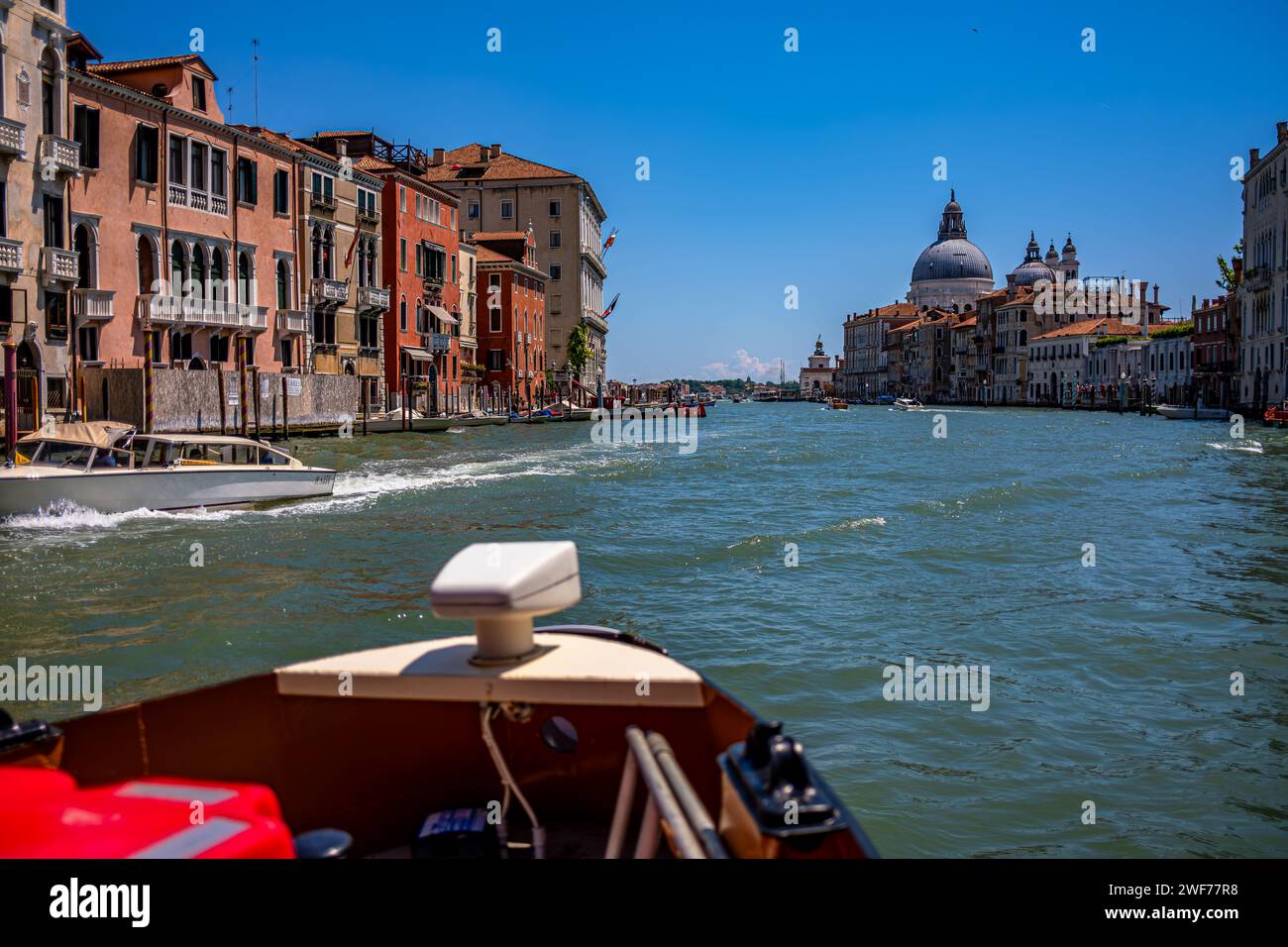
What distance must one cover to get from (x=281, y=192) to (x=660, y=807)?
34830 mm

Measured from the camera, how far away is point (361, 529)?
14828mm

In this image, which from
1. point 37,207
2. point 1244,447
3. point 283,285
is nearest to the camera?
point 37,207

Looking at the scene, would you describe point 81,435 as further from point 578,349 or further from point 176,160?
point 578,349

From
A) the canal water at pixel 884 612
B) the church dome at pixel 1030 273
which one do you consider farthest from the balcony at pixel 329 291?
the church dome at pixel 1030 273

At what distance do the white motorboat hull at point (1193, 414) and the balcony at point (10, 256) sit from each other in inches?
2118

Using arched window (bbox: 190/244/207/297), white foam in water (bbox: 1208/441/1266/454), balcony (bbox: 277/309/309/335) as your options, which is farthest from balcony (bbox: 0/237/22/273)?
white foam in water (bbox: 1208/441/1266/454)

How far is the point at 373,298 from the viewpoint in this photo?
40344 mm

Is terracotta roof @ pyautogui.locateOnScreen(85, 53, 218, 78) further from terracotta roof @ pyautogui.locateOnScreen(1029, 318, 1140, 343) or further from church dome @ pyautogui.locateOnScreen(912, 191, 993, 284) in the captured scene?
church dome @ pyautogui.locateOnScreen(912, 191, 993, 284)

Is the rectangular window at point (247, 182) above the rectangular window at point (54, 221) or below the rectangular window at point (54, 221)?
above

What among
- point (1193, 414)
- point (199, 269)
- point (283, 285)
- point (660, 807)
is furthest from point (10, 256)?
point (1193, 414)

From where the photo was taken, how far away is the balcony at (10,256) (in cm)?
2125

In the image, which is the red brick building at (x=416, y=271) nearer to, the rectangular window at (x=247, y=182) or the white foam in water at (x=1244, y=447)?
the rectangular window at (x=247, y=182)

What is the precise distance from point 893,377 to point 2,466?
5918 inches
